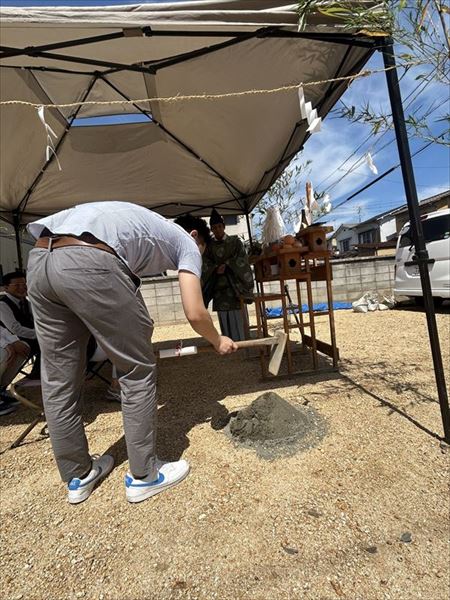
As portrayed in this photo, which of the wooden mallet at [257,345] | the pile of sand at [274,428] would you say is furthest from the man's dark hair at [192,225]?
the pile of sand at [274,428]

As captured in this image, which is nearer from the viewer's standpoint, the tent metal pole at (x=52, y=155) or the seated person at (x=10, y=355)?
the seated person at (x=10, y=355)

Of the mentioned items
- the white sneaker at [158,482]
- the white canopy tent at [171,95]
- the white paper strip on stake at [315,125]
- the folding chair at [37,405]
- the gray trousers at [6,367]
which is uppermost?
the white canopy tent at [171,95]

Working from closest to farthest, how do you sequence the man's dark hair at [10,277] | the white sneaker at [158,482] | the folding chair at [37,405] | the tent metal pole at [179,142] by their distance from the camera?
the white sneaker at [158,482], the folding chair at [37,405], the man's dark hair at [10,277], the tent metal pole at [179,142]

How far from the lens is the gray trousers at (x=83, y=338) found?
1.42 meters

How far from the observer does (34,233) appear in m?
1.57

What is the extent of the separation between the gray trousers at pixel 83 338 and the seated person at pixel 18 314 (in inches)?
50.5

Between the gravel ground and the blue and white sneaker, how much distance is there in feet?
0.13

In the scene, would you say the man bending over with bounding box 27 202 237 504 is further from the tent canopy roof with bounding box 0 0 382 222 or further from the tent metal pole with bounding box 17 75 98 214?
the tent metal pole with bounding box 17 75 98 214

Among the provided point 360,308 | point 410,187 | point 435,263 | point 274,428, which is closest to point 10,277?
point 274,428

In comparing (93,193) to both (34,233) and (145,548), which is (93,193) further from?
(145,548)

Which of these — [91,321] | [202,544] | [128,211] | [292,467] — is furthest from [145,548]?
[128,211]

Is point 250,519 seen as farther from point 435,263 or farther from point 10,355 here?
point 435,263

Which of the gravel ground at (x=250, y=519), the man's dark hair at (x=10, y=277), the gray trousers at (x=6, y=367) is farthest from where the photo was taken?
the man's dark hair at (x=10, y=277)

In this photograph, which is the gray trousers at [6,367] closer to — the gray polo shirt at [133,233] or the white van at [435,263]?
the gray polo shirt at [133,233]
